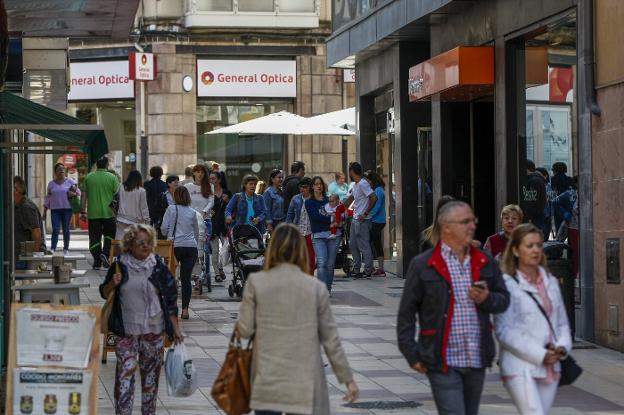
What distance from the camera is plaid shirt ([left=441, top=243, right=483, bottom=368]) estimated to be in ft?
24.7

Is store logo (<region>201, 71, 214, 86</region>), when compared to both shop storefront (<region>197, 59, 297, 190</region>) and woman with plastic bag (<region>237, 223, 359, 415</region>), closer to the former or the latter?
shop storefront (<region>197, 59, 297, 190</region>)

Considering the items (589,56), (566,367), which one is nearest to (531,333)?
(566,367)

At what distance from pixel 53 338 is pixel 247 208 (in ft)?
39.9

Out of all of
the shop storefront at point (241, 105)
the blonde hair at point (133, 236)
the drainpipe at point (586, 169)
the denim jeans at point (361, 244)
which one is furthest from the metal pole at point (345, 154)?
the blonde hair at point (133, 236)

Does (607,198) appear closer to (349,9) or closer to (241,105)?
(349,9)

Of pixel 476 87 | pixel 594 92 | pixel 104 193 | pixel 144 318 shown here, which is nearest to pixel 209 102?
pixel 104 193

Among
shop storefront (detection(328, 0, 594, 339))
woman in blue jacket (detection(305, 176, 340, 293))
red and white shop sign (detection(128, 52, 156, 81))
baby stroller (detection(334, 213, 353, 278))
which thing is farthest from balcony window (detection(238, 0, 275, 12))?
woman in blue jacket (detection(305, 176, 340, 293))

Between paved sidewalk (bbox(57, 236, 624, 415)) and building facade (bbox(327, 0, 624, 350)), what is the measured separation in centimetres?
136

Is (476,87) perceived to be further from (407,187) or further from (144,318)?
(144,318)

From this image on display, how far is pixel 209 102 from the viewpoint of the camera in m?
37.5

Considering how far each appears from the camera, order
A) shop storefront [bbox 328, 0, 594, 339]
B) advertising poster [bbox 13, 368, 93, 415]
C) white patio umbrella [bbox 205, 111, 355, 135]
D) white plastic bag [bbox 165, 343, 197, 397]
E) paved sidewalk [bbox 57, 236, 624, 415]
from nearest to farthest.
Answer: advertising poster [bbox 13, 368, 93, 415]
white plastic bag [bbox 165, 343, 197, 397]
paved sidewalk [bbox 57, 236, 624, 415]
shop storefront [bbox 328, 0, 594, 339]
white patio umbrella [bbox 205, 111, 355, 135]

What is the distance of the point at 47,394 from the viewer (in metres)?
8.60

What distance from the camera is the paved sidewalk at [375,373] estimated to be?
1100 centimetres

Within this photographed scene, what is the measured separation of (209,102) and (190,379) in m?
28.3
